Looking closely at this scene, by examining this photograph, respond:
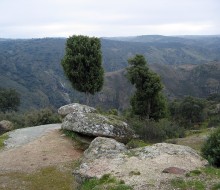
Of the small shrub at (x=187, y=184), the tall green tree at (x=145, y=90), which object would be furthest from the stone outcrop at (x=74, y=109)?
the small shrub at (x=187, y=184)

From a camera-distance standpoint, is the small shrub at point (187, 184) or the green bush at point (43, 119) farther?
the green bush at point (43, 119)

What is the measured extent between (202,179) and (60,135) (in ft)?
56.8

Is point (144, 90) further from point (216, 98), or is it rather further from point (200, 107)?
point (216, 98)

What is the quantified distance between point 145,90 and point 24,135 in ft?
74.6

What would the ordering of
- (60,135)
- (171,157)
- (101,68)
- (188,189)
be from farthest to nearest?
(101,68), (60,135), (171,157), (188,189)

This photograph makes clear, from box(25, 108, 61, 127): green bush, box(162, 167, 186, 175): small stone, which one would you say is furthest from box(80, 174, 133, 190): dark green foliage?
box(25, 108, 61, 127): green bush

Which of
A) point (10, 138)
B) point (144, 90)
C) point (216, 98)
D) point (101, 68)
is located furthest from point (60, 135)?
point (216, 98)

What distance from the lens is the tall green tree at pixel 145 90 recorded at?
49.7 m

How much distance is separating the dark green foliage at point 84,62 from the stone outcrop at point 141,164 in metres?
19.7

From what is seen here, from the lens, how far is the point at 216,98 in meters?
152

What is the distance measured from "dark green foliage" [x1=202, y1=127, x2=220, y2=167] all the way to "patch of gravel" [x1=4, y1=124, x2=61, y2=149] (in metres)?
15.2

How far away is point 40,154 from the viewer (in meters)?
25.9

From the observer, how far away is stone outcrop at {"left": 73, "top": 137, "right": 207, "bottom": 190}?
1517 cm

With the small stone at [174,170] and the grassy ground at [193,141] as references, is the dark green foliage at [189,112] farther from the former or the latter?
the small stone at [174,170]
